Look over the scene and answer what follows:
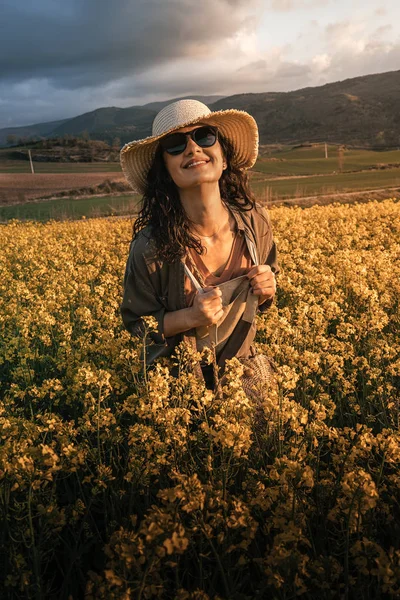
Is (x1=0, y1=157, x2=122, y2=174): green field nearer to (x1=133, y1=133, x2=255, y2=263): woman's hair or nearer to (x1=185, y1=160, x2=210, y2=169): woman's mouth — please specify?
(x1=133, y1=133, x2=255, y2=263): woman's hair

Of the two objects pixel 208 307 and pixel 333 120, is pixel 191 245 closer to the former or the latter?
pixel 208 307

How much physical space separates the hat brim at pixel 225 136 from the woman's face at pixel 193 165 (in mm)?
150

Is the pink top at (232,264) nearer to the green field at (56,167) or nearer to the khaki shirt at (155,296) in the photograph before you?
the khaki shirt at (155,296)

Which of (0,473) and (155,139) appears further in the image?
(155,139)

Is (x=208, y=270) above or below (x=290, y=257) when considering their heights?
above

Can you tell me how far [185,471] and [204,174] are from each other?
5.91 ft

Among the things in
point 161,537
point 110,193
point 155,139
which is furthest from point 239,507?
point 110,193

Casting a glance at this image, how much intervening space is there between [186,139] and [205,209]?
468 mm

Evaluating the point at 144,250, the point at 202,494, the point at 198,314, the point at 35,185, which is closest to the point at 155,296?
the point at 144,250

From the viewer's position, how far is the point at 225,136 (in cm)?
390

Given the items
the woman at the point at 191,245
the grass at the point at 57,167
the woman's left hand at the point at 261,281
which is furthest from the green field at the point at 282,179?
the woman's left hand at the point at 261,281

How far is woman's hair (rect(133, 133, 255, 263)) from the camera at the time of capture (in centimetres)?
343

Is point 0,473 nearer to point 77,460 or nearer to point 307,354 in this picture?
point 77,460

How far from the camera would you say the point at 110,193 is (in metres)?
36.9
